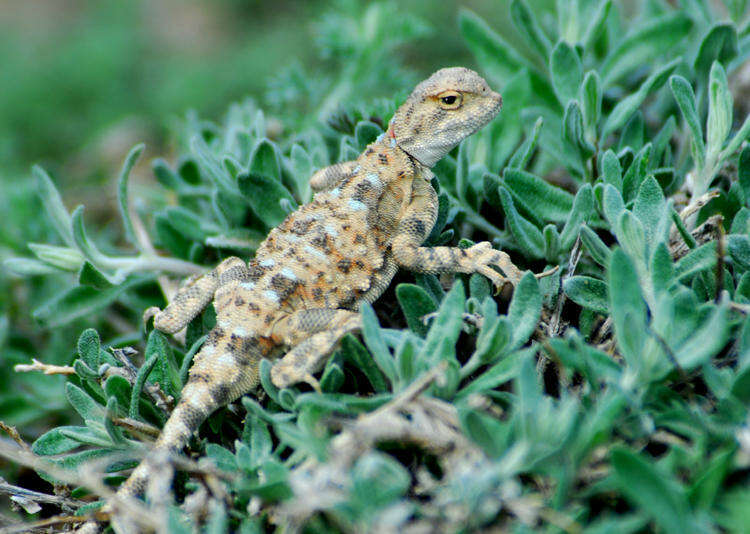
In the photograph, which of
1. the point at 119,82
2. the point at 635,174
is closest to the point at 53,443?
the point at 635,174

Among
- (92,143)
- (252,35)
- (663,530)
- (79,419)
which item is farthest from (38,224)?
(252,35)

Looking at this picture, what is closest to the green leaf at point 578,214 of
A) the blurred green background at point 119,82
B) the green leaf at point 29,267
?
the blurred green background at point 119,82

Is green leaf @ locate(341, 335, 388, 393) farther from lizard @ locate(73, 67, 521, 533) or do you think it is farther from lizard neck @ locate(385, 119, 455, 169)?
lizard neck @ locate(385, 119, 455, 169)

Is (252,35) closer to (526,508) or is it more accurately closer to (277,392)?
(277,392)

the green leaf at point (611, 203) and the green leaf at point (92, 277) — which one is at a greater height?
the green leaf at point (611, 203)

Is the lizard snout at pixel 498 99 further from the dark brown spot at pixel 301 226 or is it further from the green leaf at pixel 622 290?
the green leaf at pixel 622 290

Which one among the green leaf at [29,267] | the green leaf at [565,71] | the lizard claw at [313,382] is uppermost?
the green leaf at [565,71]
